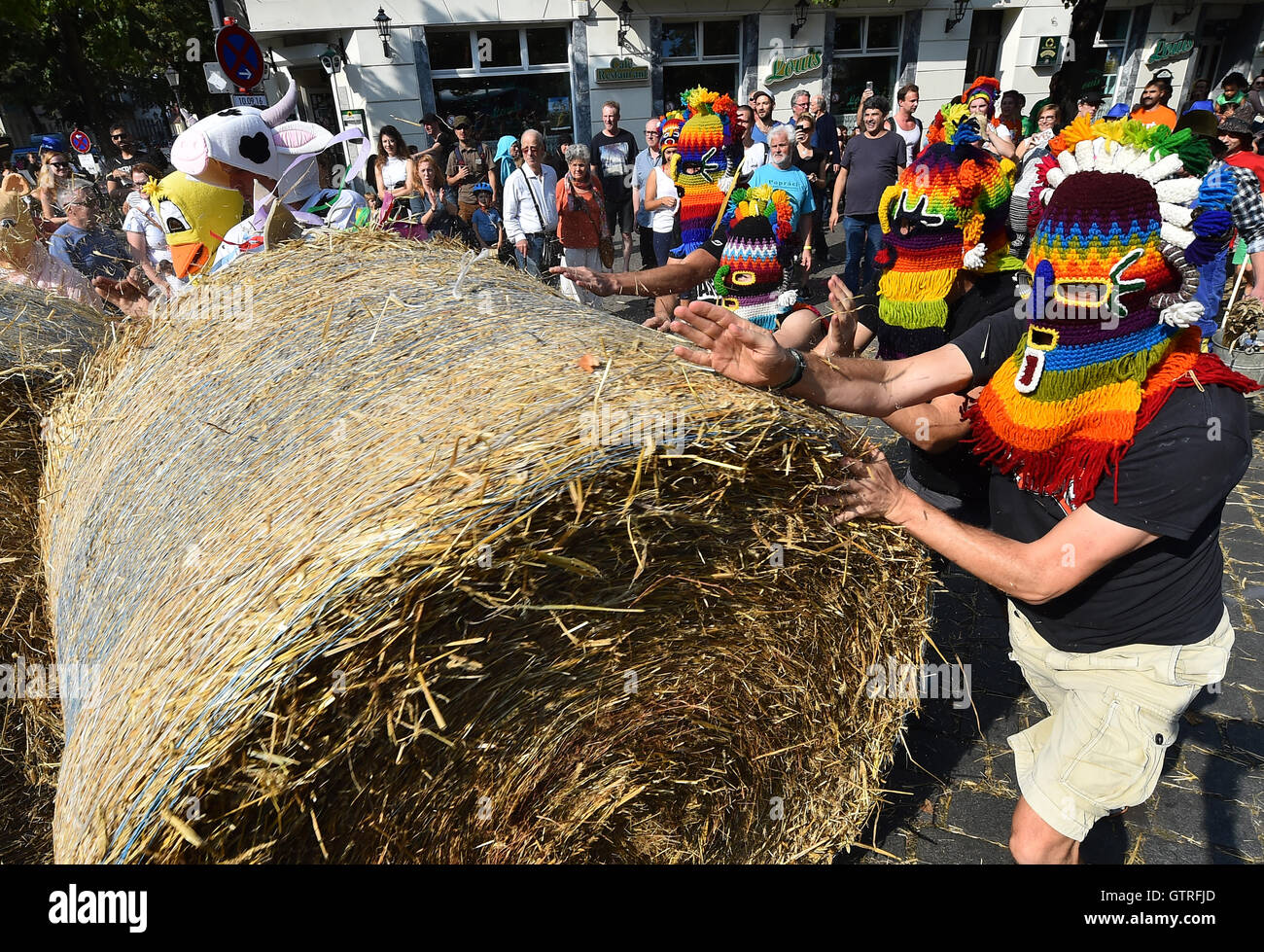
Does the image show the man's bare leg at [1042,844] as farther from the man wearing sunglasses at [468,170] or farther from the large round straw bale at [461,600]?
the man wearing sunglasses at [468,170]

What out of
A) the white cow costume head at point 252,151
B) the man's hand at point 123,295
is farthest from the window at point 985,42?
the man's hand at point 123,295

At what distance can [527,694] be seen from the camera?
2006 mm

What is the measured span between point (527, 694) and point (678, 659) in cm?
44

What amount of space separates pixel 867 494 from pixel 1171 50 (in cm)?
2472

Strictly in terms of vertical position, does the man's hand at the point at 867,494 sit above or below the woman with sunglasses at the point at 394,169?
below

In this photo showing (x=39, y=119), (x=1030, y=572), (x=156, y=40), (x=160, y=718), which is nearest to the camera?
(x=160, y=718)

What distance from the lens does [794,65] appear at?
17234 mm

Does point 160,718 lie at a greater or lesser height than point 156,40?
lesser

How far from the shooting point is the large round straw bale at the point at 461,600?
157 centimetres

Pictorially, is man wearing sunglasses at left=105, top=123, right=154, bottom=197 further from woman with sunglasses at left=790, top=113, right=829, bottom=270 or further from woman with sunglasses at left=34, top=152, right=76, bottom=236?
woman with sunglasses at left=790, top=113, right=829, bottom=270

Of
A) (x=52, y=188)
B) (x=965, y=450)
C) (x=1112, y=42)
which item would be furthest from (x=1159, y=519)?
(x=1112, y=42)

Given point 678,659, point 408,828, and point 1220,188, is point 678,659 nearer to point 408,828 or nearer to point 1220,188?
point 408,828

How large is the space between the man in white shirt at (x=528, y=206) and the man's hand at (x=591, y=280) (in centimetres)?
473
